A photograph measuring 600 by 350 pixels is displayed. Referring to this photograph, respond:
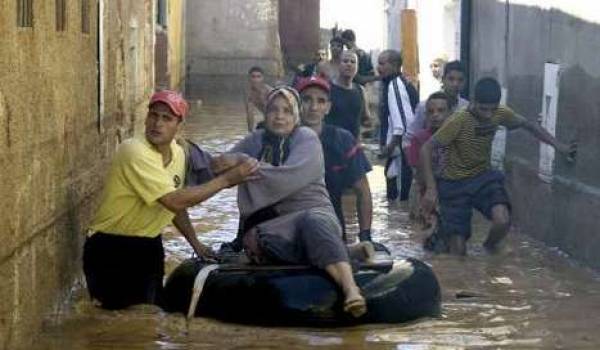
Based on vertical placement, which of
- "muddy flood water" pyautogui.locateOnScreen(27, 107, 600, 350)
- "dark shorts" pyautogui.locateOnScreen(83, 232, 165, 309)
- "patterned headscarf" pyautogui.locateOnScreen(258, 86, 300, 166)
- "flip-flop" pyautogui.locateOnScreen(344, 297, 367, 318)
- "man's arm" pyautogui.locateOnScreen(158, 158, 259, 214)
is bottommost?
"muddy flood water" pyautogui.locateOnScreen(27, 107, 600, 350)

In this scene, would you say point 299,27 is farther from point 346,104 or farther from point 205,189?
point 205,189

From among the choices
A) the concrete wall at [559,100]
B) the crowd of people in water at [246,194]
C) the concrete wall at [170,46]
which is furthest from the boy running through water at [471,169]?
the concrete wall at [170,46]

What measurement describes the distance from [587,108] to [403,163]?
3.92m

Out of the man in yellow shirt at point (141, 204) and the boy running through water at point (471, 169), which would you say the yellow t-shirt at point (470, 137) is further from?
the man in yellow shirt at point (141, 204)

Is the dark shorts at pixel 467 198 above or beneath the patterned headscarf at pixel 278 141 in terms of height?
beneath

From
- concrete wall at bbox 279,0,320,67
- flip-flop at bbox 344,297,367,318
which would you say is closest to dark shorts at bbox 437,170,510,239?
flip-flop at bbox 344,297,367,318

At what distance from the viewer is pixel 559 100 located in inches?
504

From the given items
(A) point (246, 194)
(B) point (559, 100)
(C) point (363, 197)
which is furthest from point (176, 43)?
(A) point (246, 194)

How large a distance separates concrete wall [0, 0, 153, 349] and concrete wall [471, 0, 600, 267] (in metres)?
3.88

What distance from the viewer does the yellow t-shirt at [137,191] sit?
890 cm

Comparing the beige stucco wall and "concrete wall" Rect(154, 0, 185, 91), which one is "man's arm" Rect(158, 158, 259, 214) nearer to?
"concrete wall" Rect(154, 0, 185, 91)

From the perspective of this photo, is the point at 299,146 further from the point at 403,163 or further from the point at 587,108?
the point at 403,163

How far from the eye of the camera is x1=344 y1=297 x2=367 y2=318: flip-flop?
28.7 ft

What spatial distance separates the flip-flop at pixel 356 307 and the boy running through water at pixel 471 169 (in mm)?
3364
